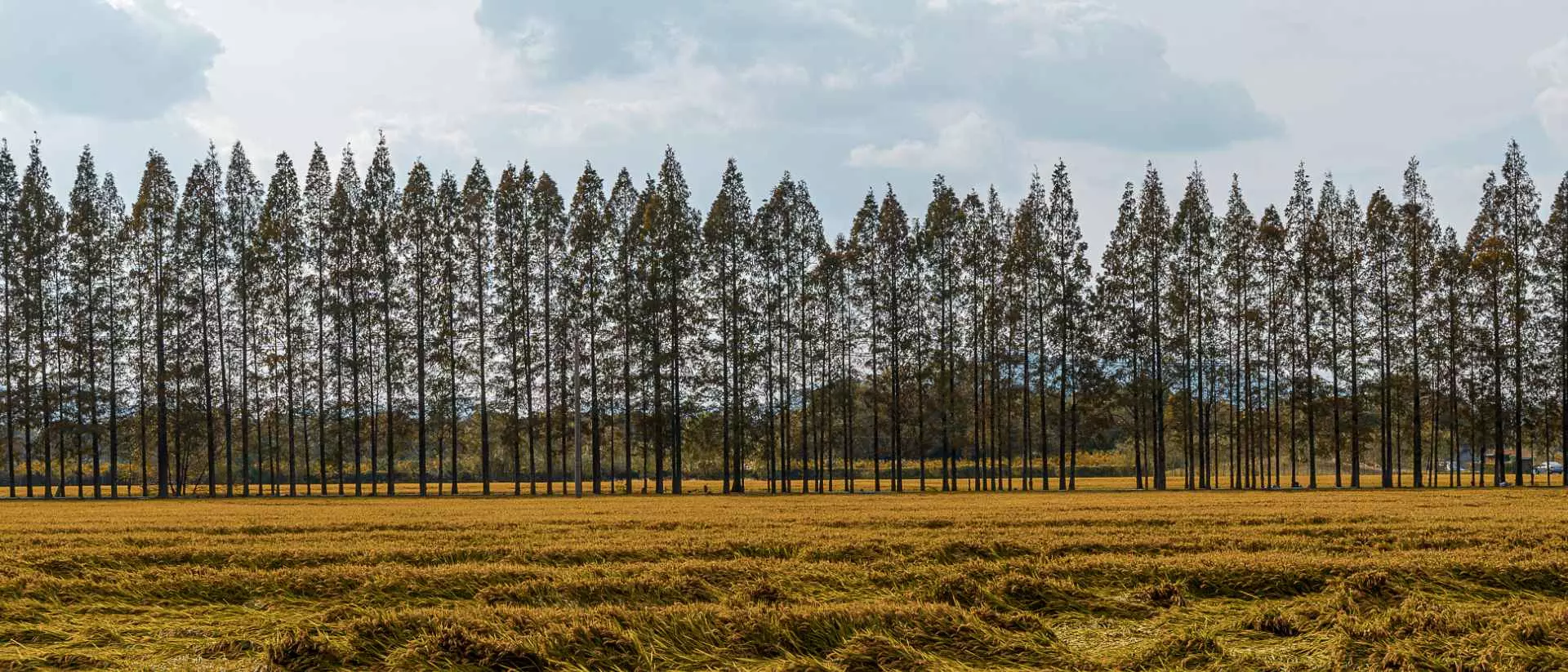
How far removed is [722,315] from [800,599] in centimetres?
4164

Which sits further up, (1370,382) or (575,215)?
(575,215)

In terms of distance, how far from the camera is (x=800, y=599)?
28.5 ft

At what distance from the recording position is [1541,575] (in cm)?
961

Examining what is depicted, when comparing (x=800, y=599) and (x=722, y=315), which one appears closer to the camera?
(x=800, y=599)

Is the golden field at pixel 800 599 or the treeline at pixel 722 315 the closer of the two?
the golden field at pixel 800 599

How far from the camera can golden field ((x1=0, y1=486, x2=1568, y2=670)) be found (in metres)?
6.86

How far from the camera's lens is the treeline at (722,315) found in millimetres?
47844

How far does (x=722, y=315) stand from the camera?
164 feet

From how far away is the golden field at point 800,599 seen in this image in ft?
22.5

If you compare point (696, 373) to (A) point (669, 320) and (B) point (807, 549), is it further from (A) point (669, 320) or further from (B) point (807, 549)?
(B) point (807, 549)

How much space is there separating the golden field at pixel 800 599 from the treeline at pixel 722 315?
34333 mm

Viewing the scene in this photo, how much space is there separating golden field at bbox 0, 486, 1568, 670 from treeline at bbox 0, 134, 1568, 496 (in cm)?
3433

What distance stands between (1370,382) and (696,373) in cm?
3163

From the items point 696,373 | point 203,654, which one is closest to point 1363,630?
point 203,654
